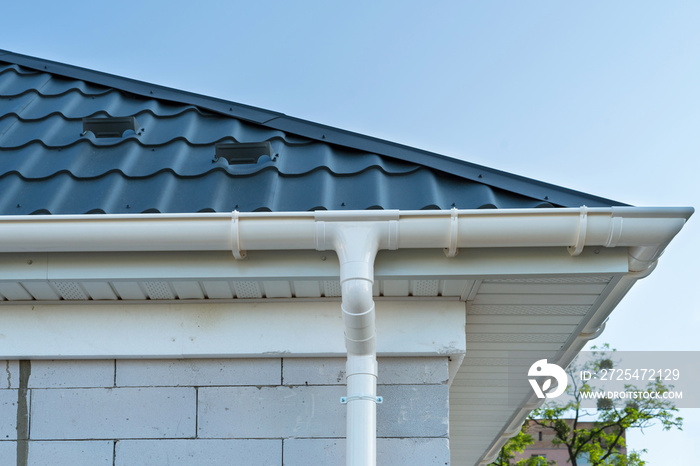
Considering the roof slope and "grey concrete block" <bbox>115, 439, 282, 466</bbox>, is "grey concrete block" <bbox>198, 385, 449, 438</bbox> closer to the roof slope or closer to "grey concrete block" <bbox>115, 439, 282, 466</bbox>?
"grey concrete block" <bbox>115, 439, 282, 466</bbox>

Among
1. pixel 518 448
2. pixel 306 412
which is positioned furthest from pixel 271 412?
pixel 518 448

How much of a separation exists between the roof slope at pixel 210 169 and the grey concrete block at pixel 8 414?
0.94 meters

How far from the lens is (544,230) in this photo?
148 inches

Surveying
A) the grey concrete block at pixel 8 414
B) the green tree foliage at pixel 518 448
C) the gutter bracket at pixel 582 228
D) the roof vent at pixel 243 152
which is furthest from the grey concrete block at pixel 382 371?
the green tree foliage at pixel 518 448

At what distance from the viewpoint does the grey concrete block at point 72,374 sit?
165 inches

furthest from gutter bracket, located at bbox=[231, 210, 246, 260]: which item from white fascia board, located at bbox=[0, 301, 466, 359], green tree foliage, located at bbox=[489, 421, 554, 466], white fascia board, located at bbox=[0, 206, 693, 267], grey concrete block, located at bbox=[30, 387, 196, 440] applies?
green tree foliage, located at bbox=[489, 421, 554, 466]

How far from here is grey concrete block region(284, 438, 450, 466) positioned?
3.99m

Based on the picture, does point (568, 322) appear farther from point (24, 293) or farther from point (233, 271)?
point (24, 293)

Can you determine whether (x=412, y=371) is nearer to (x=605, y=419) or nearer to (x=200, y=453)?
(x=200, y=453)

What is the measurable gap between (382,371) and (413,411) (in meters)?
0.25

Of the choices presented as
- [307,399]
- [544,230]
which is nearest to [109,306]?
[307,399]

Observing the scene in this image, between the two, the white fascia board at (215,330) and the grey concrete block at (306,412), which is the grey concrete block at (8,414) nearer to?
the white fascia board at (215,330)

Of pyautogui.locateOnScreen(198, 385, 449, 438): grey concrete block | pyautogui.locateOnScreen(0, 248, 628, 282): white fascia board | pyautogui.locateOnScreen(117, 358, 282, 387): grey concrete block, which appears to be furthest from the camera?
pyautogui.locateOnScreen(117, 358, 282, 387): grey concrete block

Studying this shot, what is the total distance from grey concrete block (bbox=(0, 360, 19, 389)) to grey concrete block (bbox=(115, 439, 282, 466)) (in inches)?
25.7
